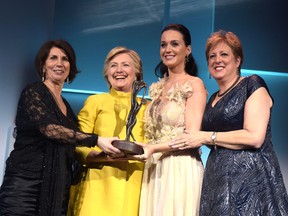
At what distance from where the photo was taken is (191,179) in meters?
2.16

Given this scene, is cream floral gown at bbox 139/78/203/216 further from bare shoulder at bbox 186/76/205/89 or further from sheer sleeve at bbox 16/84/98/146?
sheer sleeve at bbox 16/84/98/146

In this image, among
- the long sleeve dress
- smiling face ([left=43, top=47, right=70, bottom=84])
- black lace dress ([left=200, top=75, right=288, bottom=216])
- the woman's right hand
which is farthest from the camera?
smiling face ([left=43, top=47, right=70, bottom=84])

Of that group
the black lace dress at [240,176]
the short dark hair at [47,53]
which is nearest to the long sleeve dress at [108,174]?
the short dark hair at [47,53]

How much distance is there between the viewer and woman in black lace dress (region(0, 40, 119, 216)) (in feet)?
6.85

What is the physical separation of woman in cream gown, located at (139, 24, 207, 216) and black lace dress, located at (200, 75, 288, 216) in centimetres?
10

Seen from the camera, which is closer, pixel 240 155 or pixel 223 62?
pixel 240 155

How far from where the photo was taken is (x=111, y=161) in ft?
7.32

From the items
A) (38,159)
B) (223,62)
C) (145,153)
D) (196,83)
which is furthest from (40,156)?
(223,62)

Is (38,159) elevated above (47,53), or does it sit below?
below

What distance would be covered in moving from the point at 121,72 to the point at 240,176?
31.2 inches

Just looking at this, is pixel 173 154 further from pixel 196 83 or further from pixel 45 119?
pixel 45 119

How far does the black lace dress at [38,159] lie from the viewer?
2.09 metres

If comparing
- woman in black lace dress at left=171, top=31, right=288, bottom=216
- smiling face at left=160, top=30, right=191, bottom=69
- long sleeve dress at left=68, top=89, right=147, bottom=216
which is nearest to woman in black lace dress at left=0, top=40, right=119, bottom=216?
long sleeve dress at left=68, top=89, right=147, bottom=216

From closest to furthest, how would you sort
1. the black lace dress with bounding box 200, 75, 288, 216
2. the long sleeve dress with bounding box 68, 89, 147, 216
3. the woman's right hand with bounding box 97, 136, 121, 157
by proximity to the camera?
the black lace dress with bounding box 200, 75, 288, 216
the woman's right hand with bounding box 97, 136, 121, 157
the long sleeve dress with bounding box 68, 89, 147, 216
